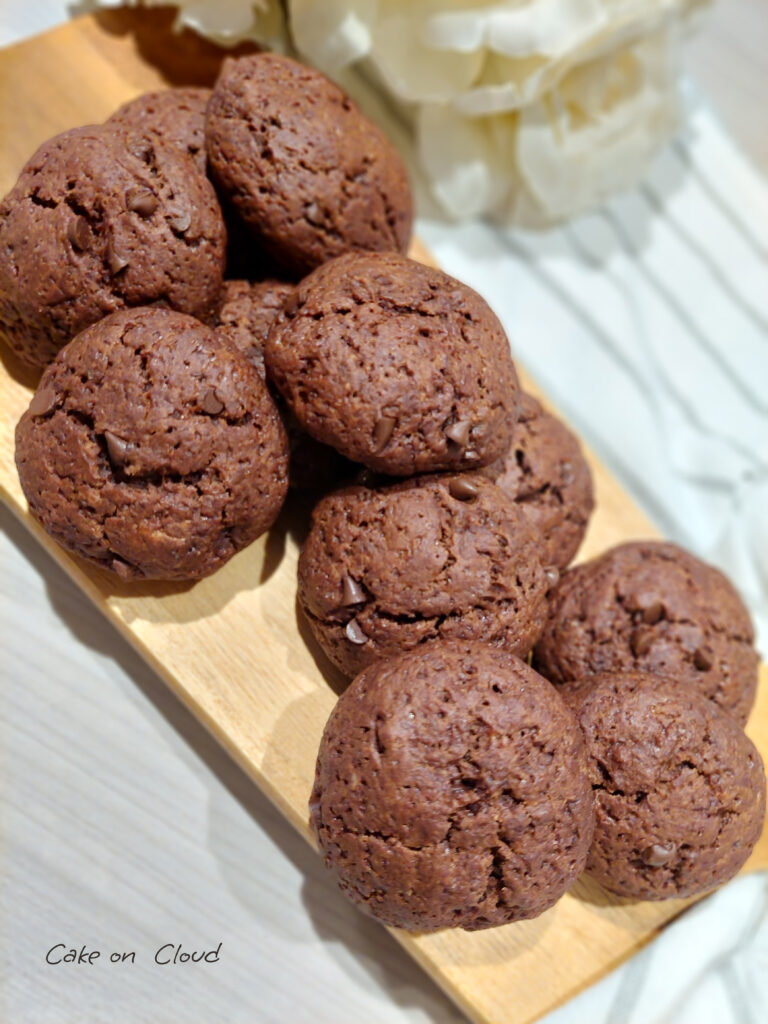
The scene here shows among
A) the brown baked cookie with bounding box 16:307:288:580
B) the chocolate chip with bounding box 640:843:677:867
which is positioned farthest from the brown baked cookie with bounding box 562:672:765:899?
the brown baked cookie with bounding box 16:307:288:580

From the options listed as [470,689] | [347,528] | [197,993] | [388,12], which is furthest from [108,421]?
[388,12]

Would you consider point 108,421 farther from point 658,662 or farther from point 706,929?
point 706,929

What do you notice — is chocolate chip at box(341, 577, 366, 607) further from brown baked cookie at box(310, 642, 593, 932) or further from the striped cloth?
the striped cloth

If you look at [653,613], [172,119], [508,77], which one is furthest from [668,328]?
[172,119]

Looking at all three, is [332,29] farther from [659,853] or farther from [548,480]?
[659,853]

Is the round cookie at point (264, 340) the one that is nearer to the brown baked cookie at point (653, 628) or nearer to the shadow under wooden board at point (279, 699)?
the shadow under wooden board at point (279, 699)

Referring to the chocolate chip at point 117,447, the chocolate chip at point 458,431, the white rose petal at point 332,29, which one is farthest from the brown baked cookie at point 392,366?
the white rose petal at point 332,29
